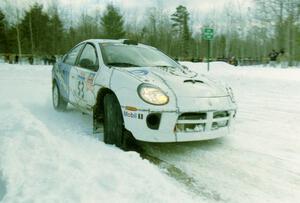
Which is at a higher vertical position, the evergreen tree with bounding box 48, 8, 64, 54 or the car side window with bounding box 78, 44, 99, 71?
the evergreen tree with bounding box 48, 8, 64, 54

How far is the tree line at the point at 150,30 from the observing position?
4091 cm

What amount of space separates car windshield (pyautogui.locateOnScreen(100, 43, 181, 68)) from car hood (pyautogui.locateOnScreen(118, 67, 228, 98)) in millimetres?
333

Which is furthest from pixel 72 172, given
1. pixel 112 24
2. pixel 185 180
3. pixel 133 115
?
pixel 112 24

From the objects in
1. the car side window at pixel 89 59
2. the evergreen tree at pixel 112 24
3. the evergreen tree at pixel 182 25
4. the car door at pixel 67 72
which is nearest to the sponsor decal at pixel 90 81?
the car side window at pixel 89 59

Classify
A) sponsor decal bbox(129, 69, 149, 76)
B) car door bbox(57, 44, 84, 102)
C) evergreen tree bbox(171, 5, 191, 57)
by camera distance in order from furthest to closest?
evergreen tree bbox(171, 5, 191, 57), car door bbox(57, 44, 84, 102), sponsor decal bbox(129, 69, 149, 76)

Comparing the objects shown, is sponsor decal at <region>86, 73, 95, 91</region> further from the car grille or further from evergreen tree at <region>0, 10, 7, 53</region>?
evergreen tree at <region>0, 10, 7, 53</region>

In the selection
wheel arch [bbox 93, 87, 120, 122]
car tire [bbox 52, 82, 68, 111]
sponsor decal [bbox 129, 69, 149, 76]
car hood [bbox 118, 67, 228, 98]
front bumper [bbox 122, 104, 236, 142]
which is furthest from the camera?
car tire [bbox 52, 82, 68, 111]

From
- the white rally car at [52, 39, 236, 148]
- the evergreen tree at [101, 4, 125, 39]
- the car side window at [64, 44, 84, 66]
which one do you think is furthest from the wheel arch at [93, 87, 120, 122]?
the evergreen tree at [101, 4, 125, 39]

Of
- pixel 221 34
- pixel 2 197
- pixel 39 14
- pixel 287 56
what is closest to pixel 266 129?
pixel 2 197

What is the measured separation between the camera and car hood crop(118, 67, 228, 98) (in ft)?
14.3

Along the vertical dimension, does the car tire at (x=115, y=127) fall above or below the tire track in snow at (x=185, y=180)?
above

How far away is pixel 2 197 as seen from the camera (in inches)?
108

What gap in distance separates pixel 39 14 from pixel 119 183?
46.1 m

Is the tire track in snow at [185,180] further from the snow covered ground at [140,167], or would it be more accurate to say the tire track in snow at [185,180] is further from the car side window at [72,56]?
the car side window at [72,56]
